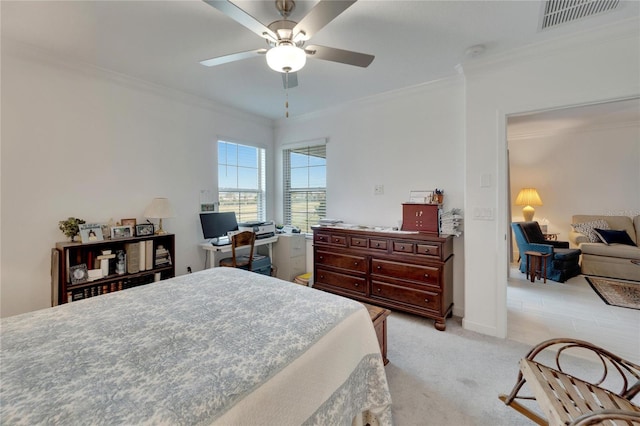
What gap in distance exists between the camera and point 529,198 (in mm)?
5359

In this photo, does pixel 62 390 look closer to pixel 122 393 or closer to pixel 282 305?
pixel 122 393

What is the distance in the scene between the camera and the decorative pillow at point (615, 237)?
4.39 m

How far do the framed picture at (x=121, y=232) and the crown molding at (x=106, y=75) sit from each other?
152 centimetres

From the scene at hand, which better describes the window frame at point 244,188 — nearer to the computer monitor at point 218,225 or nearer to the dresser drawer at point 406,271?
the computer monitor at point 218,225

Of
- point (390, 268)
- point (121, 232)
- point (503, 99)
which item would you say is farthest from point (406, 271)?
point (121, 232)

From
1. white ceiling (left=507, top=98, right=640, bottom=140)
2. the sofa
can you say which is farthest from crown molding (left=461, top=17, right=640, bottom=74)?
the sofa

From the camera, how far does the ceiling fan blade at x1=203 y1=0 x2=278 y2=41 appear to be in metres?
1.28

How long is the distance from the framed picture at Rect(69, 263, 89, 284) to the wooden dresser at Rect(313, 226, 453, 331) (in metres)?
2.39

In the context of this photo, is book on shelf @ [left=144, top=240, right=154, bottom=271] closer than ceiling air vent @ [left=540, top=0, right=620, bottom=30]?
No

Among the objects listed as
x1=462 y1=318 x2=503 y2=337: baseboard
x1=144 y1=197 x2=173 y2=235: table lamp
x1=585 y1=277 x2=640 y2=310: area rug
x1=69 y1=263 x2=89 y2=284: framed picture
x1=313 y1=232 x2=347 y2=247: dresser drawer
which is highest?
x1=144 y1=197 x2=173 y2=235: table lamp

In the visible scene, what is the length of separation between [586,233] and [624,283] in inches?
39.0

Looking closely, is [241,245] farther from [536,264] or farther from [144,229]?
[536,264]

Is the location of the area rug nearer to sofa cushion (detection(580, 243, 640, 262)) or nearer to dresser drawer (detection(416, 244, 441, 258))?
sofa cushion (detection(580, 243, 640, 262))

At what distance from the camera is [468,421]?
1.60 meters
